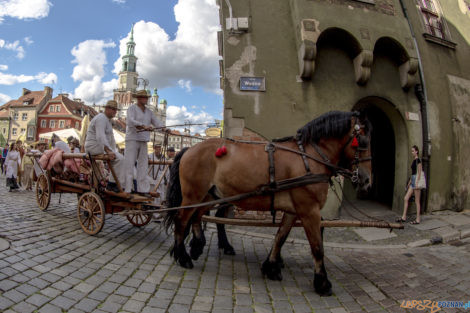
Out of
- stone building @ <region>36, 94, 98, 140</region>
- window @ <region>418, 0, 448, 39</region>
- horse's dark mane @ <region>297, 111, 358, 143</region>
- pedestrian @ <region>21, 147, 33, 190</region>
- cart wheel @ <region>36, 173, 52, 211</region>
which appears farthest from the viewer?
stone building @ <region>36, 94, 98, 140</region>

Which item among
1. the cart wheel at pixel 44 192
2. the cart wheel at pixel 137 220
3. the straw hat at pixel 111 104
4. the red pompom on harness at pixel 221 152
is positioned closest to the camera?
the red pompom on harness at pixel 221 152

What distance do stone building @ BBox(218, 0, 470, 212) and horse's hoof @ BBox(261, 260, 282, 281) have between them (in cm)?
333

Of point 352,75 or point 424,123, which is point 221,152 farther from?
point 424,123

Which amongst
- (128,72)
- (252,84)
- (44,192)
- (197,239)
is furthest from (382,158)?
(128,72)

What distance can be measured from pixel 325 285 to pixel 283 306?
1.91 feet

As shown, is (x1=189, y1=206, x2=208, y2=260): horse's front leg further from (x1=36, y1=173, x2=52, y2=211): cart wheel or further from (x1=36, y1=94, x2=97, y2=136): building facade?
(x1=36, y1=94, x2=97, y2=136): building facade

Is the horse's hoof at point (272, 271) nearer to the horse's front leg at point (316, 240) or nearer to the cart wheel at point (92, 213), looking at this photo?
the horse's front leg at point (316, 240)

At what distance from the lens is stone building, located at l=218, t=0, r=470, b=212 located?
6230 mm

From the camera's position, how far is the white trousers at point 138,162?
4656mm

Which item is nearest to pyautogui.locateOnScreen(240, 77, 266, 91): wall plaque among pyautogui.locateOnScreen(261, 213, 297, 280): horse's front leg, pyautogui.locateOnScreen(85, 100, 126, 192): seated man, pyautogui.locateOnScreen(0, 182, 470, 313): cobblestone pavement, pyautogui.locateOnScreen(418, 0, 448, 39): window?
pyautogui.locateOnScreen(85, 100, 126, 192): seated man

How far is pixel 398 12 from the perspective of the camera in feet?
24.3

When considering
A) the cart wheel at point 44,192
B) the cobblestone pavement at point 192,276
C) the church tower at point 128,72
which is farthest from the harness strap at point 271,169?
the church tower at point 128,72

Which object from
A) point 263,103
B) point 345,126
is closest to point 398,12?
point 263,103

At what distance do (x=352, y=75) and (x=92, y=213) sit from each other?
659 cm
